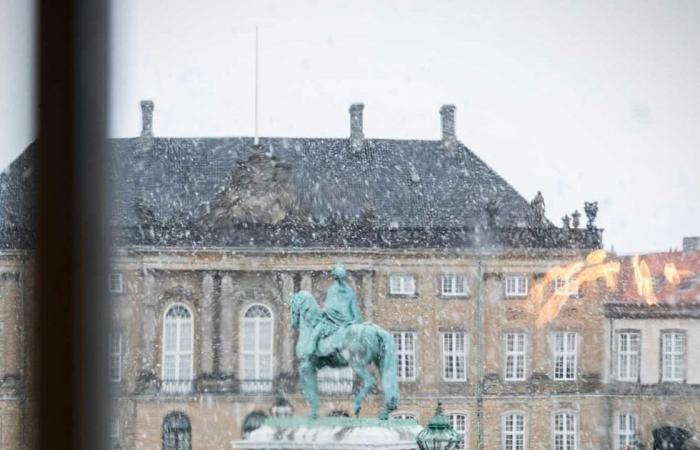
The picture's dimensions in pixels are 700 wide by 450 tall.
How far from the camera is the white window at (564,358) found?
1407 inches

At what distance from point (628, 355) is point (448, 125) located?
589cm

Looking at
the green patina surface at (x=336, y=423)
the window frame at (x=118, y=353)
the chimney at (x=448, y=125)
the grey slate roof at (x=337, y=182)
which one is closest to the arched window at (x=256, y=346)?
the grey slate roof at (x=337, y=182)

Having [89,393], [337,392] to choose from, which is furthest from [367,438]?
[337,392]

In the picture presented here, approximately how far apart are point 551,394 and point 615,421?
1.29 m

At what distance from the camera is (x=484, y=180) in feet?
122

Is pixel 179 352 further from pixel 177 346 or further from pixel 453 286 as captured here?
pixel 453 286

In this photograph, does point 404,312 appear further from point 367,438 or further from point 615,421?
point 367,438

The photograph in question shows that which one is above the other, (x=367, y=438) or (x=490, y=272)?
(x=490, y=272)

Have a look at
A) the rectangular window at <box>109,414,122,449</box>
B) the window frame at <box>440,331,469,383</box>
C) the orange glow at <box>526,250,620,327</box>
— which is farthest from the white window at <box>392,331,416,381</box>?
the rectangular window at <box>109,414,122,449</box>

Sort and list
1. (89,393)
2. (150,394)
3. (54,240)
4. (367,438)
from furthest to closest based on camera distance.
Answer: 1. (150,394)
2. (54,240)
3. (367,438)
4. (89,393)

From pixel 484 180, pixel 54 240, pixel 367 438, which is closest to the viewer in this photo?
pixel 367 438

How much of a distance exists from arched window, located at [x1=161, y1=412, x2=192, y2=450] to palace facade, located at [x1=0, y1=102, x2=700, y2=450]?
0.12 ft

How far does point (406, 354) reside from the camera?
1398 inches

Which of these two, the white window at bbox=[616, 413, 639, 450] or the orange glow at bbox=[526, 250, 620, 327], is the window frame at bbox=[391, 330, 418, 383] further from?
the white window at bbox=[616, 413, 639, 450]
